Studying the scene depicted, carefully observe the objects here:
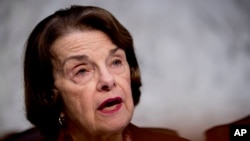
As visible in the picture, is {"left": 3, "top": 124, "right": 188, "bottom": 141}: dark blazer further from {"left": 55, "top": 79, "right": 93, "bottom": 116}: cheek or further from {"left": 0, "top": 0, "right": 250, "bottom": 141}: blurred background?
{"left": 55, "top": 79, "right": 93, "bottom": 116}: cheek

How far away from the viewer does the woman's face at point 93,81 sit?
977mm

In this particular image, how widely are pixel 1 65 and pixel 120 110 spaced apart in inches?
15.6

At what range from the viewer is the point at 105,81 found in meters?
0.97

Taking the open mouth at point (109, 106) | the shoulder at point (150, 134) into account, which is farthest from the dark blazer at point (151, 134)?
the open mouth at point (109, 106)

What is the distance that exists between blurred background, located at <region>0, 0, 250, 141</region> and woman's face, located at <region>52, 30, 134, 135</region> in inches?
3.7

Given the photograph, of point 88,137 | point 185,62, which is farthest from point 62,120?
point 185,62

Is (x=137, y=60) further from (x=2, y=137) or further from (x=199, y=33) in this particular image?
(x=2, y=137)

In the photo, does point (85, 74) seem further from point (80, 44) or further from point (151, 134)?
point (151, 134)

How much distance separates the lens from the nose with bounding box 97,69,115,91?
0.97 m

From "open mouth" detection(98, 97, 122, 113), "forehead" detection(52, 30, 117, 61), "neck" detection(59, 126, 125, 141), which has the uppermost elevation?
"forehead" detection(52, 30, 117, 61)

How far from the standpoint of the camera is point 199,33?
1090 mm

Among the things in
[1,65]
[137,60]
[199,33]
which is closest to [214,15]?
[199,33]

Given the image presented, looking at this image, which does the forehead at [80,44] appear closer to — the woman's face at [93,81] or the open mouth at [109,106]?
the woman's face at [93,81]

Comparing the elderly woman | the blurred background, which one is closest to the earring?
the elderly woman
